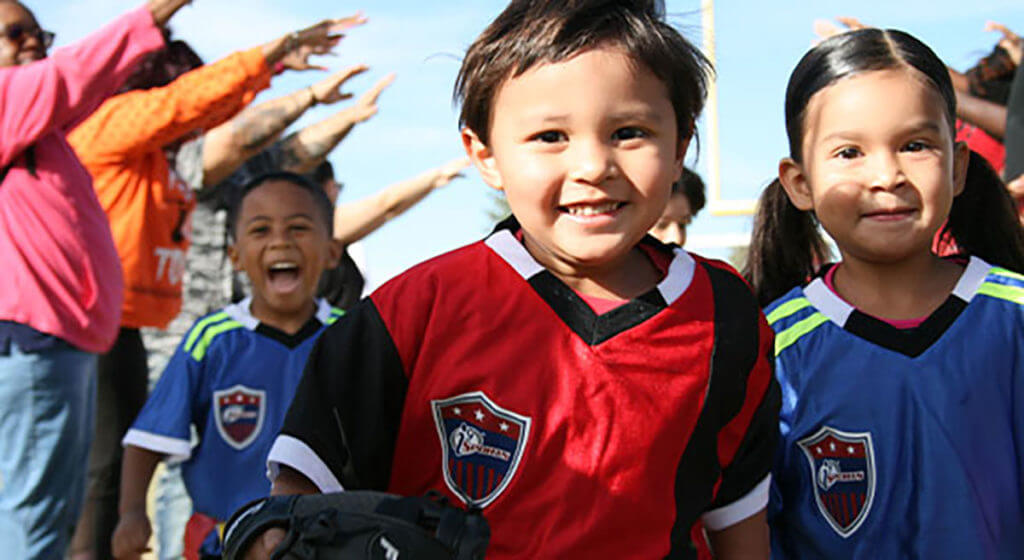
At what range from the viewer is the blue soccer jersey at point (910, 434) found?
212 cm

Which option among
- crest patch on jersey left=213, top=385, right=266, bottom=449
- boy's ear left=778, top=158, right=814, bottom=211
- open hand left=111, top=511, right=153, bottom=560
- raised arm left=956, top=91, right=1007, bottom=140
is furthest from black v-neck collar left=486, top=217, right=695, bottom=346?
raised arm left=956, top=91, right=1007, bottom=140

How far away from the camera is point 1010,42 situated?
436cm

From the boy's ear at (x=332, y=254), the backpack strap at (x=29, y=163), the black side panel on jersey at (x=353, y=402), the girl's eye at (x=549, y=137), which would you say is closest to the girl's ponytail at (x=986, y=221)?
the girl's eye at (x=549, y=137)

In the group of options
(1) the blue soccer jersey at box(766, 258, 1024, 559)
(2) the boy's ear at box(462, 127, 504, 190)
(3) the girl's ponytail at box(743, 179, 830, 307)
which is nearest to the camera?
(2) the boy's ear at box(462, 127, 504, 190)

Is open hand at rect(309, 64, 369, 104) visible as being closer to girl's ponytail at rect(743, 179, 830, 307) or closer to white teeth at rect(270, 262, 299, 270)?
white teeth at rect(270, 262, 299, 270)

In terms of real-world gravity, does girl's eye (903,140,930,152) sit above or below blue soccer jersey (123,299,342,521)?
above

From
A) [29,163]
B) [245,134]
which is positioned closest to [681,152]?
[29,163]

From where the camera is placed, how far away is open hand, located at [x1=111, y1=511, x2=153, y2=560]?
10.8 ft

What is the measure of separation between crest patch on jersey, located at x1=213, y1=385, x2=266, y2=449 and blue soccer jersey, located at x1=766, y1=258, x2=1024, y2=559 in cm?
171

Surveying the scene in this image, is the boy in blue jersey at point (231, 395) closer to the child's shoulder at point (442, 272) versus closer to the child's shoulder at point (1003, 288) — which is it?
the child's shoulder at point (442, 272)

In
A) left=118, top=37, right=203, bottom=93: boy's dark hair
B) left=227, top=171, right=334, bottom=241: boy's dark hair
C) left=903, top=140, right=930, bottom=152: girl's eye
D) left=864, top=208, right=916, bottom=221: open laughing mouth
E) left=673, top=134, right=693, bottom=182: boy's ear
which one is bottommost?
left=227, top=171, right=334, bottom=241: boy's dark hair

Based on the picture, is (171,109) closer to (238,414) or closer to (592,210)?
(238,414)

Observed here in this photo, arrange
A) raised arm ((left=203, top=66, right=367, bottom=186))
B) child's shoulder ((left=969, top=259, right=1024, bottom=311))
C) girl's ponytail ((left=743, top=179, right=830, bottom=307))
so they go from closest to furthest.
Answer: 1. child's shoulder ((left=969, top=259, right=1024, bottom=311))
2. girl's ponytail ((left=743, top=179, right=830, bottom=307))
3. raised arm ((left=203, top=66, right=367, bottom=186))

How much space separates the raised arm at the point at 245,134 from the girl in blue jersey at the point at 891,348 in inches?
Result: 120
